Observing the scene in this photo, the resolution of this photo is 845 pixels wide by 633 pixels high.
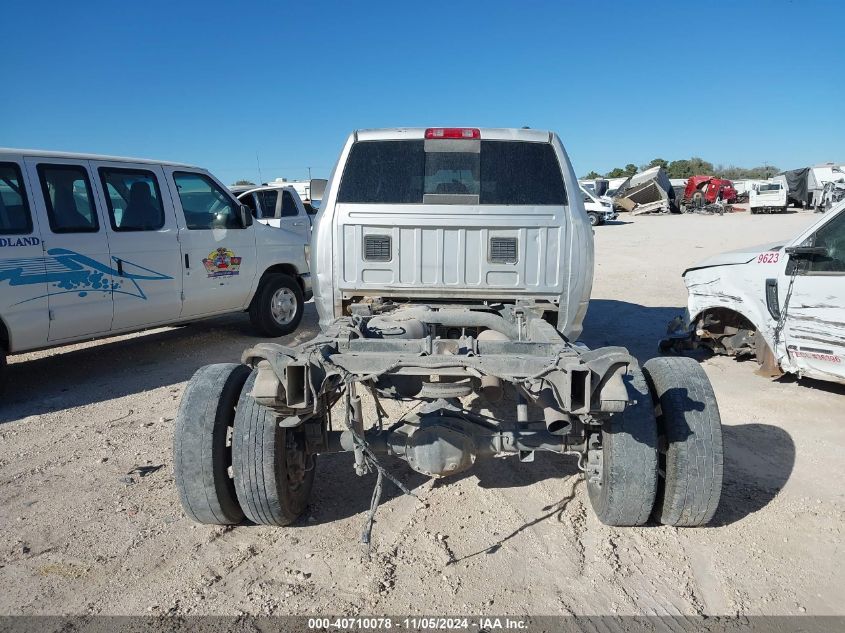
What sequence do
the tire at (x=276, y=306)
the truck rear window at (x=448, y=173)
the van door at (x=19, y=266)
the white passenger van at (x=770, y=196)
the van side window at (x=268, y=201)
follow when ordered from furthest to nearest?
the white passenger van at (x=770, y=196), the van side window at (x=268, y=201), the tire at (x=276, y=306), the van door at (x=19, y=266), the truck rear window at (x=448, y=173)

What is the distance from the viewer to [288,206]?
11.8m

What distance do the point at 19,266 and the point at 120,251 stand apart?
0.95m

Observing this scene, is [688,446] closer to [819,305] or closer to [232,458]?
[232,458]

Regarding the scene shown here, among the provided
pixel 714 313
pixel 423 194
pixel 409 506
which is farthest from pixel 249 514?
pixel 714 313

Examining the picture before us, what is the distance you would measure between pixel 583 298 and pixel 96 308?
4.66m

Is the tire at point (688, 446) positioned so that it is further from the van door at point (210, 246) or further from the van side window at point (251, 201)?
the van side window at point (251, 201)

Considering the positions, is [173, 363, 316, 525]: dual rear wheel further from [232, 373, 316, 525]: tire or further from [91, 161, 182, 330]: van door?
[91, 161, 182, 330]: van door

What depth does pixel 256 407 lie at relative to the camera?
117 inches

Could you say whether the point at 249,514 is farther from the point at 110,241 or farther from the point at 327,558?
the point at 110,241

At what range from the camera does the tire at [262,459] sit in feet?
9.61

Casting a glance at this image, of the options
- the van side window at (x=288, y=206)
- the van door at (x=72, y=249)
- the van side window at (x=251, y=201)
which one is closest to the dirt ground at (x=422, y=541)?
the van door at (x=72, y=249)

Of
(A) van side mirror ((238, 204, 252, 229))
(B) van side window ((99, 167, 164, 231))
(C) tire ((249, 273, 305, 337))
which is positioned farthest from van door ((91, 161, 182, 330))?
(C) tire ((249, 273, 305, 337))

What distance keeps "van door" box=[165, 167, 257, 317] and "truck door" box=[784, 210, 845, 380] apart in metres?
5.94

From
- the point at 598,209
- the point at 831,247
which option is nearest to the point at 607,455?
the point at 831,247
